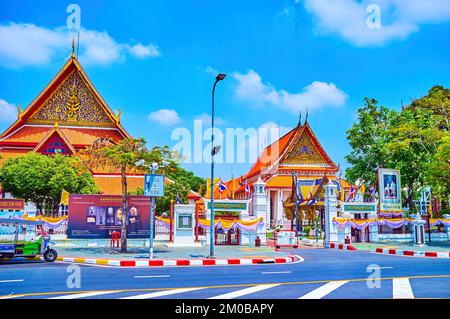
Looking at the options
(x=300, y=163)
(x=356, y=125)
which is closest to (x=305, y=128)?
(x=300, y=163)

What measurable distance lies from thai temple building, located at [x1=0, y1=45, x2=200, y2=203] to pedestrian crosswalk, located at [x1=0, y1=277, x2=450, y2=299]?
28.5 meters

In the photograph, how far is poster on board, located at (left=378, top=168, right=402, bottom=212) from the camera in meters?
27.8

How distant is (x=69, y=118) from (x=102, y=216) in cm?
2135

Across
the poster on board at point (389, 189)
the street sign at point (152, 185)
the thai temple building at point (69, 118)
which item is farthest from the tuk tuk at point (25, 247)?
the thai temple building at point (69, 118)

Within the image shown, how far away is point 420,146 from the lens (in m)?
32.0

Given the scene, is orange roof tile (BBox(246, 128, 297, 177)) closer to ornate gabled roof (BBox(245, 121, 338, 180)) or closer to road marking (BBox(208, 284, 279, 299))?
ornate gabled roof (BBox(245, 121, 338, 180))

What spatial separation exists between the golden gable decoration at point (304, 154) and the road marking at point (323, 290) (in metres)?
38.6

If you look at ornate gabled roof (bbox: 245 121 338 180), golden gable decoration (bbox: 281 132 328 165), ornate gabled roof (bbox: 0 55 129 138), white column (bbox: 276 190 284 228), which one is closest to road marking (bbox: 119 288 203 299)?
ornate gabled roof (bbox: 0 55 129 138)

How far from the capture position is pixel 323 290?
28.2 feet

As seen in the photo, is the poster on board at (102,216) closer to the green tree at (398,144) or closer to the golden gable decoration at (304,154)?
the green tree at (398,144)

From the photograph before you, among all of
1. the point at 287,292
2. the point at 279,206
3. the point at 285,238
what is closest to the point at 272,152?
the point at 279,206

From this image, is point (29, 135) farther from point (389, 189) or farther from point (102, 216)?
point (389, 189)

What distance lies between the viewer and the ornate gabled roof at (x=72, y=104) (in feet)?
129
